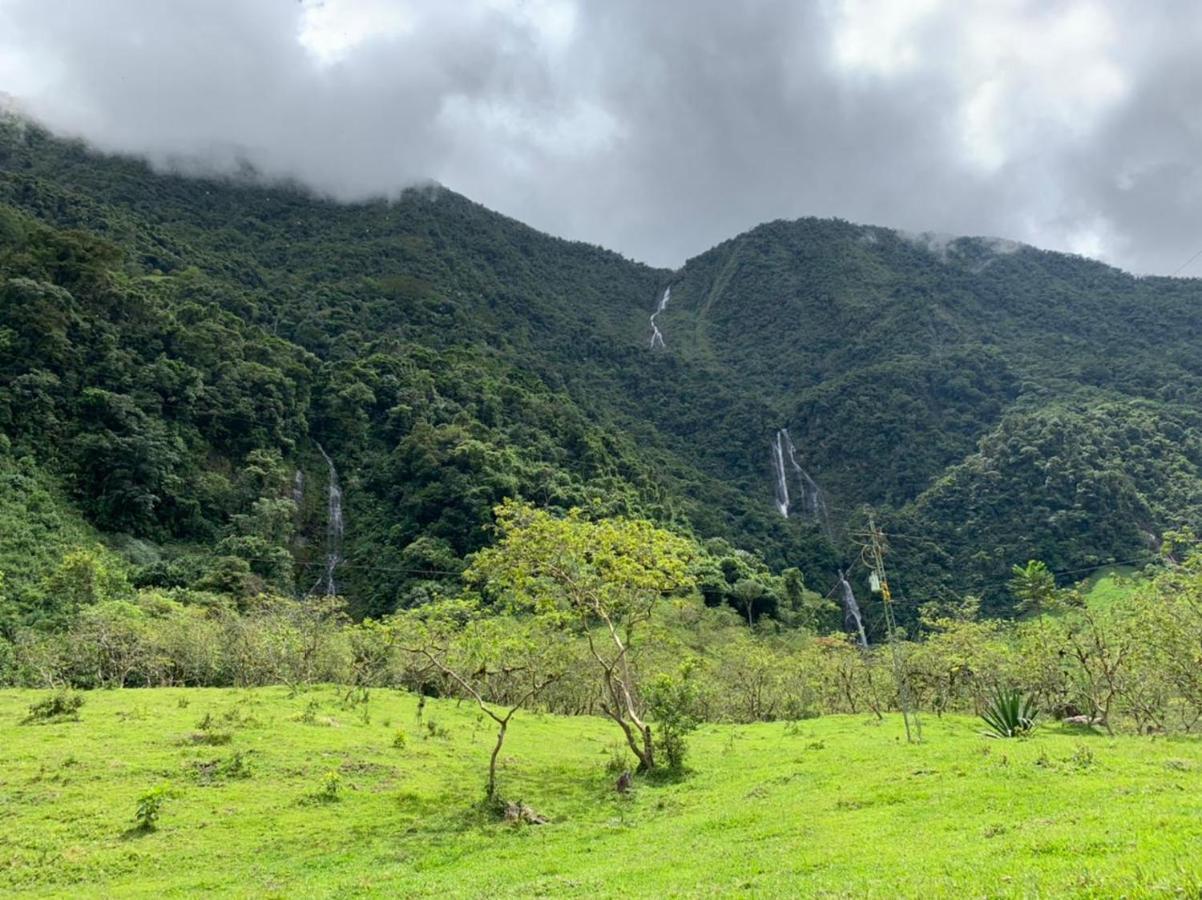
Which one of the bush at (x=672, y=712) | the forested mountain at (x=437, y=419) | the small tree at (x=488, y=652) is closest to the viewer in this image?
the small tree at (x=488, y=652)

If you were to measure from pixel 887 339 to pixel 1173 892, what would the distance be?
200 meters

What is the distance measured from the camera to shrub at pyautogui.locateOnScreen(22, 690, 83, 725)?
28406 millimetres

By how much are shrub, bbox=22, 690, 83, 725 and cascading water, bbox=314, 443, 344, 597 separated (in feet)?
158

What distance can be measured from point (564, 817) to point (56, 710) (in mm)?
24798

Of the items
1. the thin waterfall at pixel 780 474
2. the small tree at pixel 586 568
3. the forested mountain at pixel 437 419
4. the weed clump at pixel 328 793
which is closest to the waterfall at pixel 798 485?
the thin waterfall at pixel 780 474

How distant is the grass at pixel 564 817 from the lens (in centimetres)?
1065

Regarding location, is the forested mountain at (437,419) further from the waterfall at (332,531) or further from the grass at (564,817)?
the grass at (564,817)

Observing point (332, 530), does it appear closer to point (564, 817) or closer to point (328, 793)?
point (328, 793)

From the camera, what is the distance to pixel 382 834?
18516 millimetres

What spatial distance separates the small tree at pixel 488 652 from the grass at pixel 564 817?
3552mm

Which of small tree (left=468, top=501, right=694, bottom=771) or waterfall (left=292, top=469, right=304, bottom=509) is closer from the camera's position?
small tree (left=468, top=501, right=694, bottom=771)

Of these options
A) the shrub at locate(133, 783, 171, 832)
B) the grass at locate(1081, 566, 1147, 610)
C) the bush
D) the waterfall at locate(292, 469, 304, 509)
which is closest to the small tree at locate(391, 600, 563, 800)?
the bush

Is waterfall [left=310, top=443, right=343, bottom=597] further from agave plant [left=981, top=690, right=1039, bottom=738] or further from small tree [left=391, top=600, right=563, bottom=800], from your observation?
agave plant [left=981, top=690, right=1039, bottom=738]

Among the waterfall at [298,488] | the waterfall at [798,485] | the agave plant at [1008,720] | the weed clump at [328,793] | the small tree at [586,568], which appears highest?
the waterfall at [798,485]
